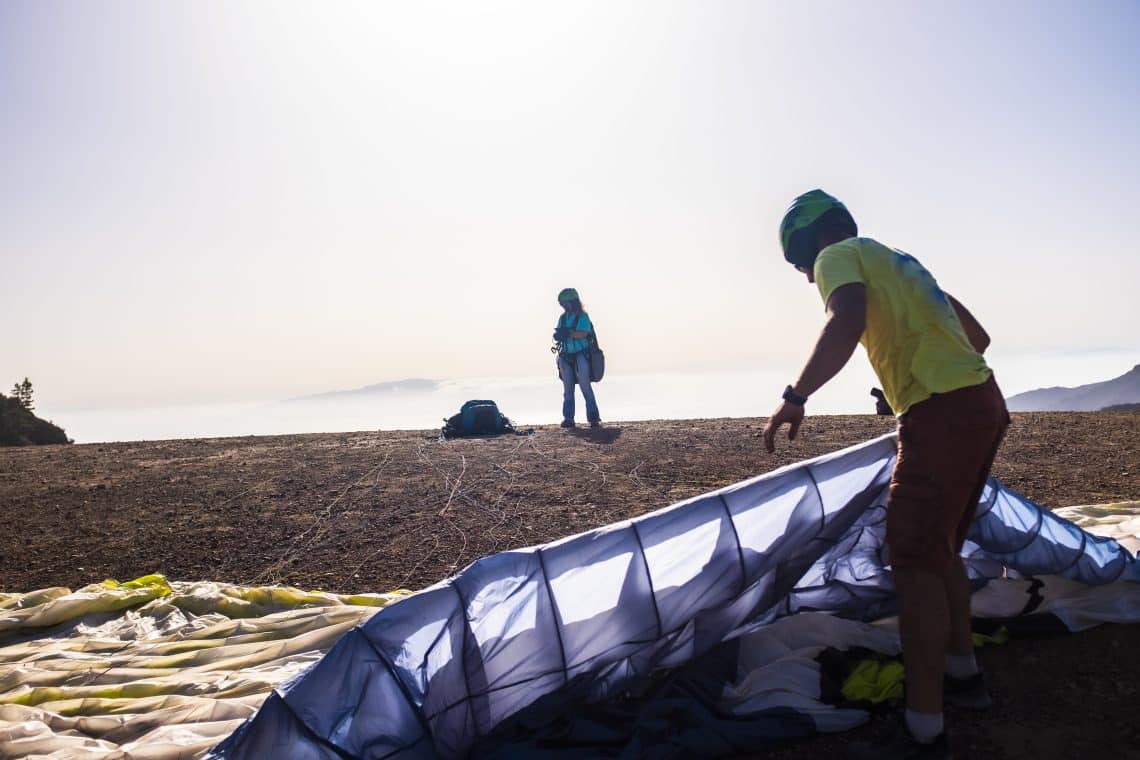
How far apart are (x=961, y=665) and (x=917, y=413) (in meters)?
0.97

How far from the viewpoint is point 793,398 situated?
8.72 ft

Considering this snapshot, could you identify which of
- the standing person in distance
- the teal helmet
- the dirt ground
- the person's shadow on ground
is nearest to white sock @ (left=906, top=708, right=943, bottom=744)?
the dirt ground

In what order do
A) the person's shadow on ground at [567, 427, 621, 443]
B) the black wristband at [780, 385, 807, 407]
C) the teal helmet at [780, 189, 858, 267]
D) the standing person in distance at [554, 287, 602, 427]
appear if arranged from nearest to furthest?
the black wristband at [780, 385, 807, 407]
the teal helmet at [780, 189, 858, 267]
the person's shadow on ground at [567, 427, 621, 443]
the standing person in distance at [554, 287, 602, 427]

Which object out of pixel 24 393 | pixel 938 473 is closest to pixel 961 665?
pixel 938 473

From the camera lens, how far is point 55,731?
10.5 ft

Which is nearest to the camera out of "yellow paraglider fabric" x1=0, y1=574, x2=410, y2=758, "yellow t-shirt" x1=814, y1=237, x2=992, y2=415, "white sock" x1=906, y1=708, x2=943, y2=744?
"white sock" x1=906, y1=708, x2=943, y2=744

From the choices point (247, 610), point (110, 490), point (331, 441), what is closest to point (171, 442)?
point (331, 441)

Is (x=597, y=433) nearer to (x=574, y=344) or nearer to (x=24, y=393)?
(x=574, y=344)

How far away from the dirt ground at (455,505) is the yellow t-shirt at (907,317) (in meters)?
1.22

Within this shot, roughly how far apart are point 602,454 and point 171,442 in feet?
26.7

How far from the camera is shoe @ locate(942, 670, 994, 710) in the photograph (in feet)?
9.00

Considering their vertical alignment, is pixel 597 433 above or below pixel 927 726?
above

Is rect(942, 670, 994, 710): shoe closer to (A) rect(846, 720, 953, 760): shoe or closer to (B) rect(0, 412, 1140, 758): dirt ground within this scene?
(B) rect(0, 412, 1140, 758): dirt ground

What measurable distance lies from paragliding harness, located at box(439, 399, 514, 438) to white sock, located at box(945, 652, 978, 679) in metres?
10.4
